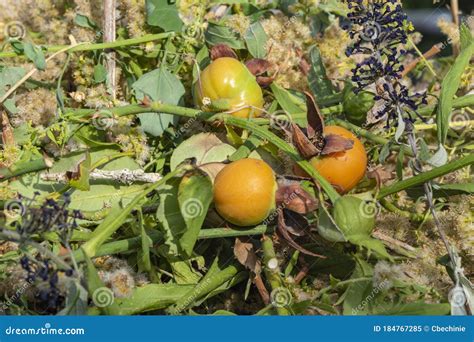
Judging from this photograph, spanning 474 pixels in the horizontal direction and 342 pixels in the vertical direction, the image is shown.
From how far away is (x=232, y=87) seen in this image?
3.51 ft

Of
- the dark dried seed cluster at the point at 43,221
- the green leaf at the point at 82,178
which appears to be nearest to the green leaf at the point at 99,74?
the green leaf at the point at 82,178

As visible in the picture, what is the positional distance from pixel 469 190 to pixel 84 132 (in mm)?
618

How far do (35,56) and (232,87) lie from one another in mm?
325

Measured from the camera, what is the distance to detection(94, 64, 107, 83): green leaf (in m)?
1.18

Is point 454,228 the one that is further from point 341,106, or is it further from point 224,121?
point 224,121

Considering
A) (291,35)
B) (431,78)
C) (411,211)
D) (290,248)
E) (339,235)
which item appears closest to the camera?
(339,235)

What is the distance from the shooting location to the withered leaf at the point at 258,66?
3.71 ft

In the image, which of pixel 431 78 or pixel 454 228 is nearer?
pixel 454 228

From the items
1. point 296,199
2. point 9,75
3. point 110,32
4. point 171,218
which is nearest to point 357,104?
point 296,199

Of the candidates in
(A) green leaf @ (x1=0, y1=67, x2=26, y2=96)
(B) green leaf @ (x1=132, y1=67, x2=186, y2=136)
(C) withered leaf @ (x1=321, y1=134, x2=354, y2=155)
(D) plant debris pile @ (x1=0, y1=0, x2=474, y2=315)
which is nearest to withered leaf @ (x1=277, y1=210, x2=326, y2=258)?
(D) plant debris pile @ (x1=0, y1=0, x2=474, y2=315)

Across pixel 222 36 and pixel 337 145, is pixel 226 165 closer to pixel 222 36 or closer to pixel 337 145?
pixel 337 145

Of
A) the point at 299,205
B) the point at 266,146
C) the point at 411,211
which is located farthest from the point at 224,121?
the point at 411,211

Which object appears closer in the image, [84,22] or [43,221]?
[43,221]

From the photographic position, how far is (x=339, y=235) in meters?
0.86
